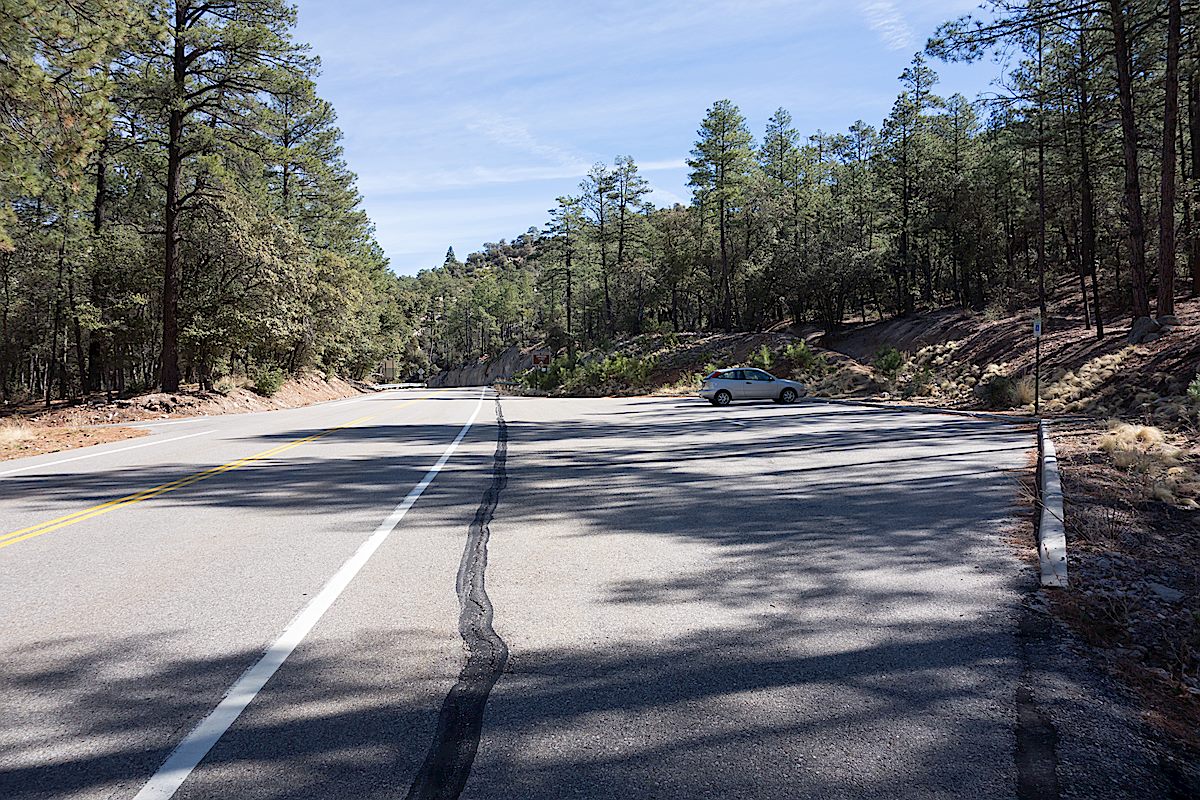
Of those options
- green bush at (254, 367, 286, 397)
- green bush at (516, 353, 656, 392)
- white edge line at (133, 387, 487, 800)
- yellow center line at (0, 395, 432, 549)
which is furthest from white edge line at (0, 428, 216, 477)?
green bush at (516, 353, 656, 392)

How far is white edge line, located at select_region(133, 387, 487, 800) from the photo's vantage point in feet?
9.76

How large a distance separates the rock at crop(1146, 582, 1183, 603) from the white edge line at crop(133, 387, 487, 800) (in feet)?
17.8

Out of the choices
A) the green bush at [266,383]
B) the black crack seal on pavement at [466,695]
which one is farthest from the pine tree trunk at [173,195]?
the black crack seal on pavement at [466,695]

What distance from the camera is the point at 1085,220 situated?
30.6m

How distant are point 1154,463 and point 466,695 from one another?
9650mm

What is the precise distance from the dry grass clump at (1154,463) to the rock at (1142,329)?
9.44 m

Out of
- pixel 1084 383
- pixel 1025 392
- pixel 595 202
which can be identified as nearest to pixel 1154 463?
pixel 1084 383

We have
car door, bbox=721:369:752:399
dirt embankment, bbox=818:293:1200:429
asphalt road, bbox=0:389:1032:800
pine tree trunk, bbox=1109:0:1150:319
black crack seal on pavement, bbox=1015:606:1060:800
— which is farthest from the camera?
car door, bbox=721:369:752:399

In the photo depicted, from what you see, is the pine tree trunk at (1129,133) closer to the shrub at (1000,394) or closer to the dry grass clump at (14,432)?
the shrub at (1000,394)

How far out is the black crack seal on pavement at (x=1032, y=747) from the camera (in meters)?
2.88

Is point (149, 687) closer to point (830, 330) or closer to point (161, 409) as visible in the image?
point (161, 409)

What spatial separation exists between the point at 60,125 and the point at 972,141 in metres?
51.2

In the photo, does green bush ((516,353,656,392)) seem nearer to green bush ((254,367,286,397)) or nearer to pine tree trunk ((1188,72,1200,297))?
green bush ((254,367,286,397))

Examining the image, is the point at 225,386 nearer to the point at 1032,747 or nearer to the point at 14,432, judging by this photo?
the point at 14,432
